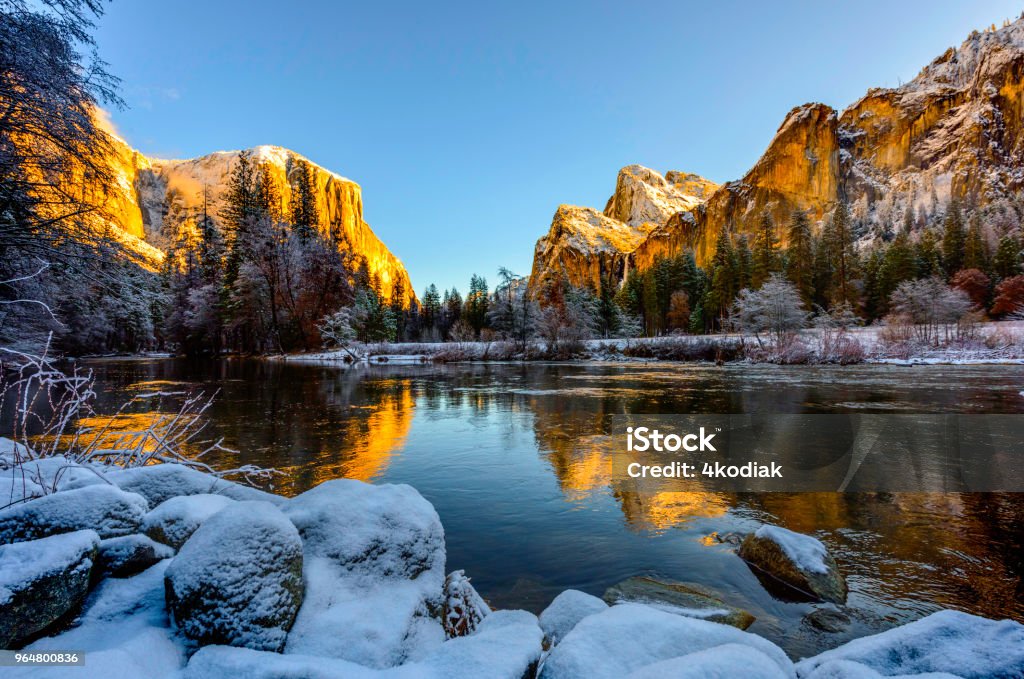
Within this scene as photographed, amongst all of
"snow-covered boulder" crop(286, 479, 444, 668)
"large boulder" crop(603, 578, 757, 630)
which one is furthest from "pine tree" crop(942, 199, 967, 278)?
"snow-covered boulder" crop(286, 479, 444, 668)

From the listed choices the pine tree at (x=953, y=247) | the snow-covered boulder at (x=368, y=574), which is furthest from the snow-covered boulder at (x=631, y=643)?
the pine tree at (x=953, y=247)

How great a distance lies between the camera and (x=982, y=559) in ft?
13.6

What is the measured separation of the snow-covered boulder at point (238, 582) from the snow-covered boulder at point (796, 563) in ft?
13.0

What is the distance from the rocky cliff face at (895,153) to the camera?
287 feet

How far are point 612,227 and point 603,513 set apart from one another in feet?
554

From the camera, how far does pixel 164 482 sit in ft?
11.8

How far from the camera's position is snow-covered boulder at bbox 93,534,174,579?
2.43 meters

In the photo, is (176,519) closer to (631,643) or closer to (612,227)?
(631,643)

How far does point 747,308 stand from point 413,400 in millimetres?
34882

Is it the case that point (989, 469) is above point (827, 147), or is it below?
below

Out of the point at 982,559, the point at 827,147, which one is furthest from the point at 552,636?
the point at 827,147

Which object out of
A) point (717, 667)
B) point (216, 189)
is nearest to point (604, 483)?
point (717, 667)

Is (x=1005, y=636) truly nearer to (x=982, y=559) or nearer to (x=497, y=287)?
(x=982, y=559)

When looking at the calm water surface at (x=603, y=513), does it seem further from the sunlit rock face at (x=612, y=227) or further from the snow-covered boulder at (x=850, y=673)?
the sunlit rock face at (x=612, y=227)
